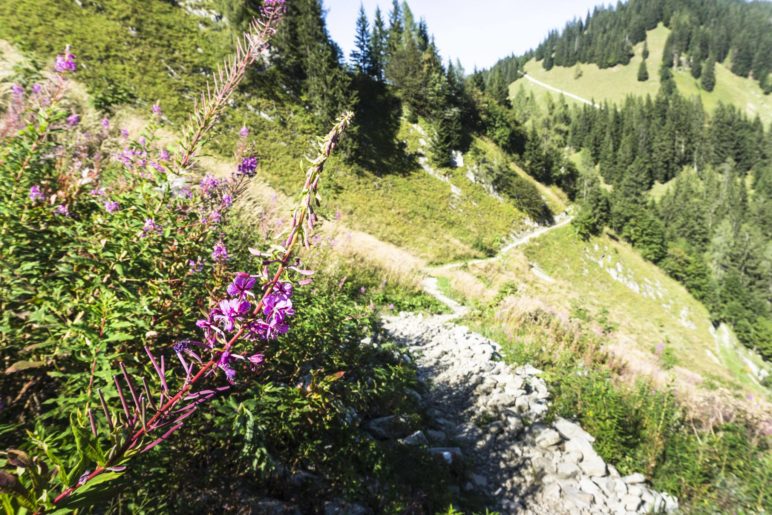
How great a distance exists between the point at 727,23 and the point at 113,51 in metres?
265

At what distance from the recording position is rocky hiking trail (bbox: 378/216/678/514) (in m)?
4.59

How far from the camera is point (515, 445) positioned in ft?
17.7

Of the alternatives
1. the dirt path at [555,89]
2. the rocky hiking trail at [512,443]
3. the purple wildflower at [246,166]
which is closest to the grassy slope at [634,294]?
the rocky hiking trail at [512,443]

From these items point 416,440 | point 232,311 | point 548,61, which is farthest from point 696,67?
point 232,311

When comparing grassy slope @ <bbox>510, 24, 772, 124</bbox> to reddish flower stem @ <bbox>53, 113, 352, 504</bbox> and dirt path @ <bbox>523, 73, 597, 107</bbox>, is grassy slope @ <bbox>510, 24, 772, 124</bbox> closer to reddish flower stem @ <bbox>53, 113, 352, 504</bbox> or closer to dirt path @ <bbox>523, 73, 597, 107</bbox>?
Result: dirt path @ <bbox>523, 73, 597, 107</bbox>

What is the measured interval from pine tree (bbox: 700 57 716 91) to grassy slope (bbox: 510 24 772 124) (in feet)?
7.42

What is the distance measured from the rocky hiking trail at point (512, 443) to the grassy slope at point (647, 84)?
159 metres

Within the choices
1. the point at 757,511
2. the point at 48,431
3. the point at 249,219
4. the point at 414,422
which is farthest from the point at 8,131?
the point at 757,511

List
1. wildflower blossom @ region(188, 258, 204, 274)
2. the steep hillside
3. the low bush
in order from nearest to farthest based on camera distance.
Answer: the low bush
wildflower blossom @ region(188, 258, 204, 274)
the steep hillside

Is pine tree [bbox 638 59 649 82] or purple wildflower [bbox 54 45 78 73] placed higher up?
pine tree [bbox 638 59 649 82]

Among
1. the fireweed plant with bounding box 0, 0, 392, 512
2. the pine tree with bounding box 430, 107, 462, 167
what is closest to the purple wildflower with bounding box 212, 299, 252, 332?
the fireweed plant with bounding box 0, 0, 392, 512

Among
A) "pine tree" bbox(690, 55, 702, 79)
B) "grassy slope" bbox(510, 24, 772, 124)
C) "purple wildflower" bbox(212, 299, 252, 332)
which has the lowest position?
"purple wildflower" bbox(212, 299, 252, 332)

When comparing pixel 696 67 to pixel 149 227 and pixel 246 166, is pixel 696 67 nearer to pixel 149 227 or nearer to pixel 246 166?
pixel 246 166

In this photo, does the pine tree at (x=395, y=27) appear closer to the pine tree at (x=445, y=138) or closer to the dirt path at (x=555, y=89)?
the pine tree at (x=445, y=138)
